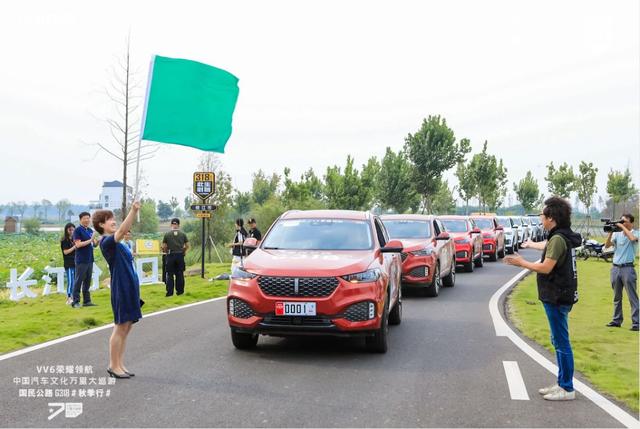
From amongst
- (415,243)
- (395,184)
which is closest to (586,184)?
(395,184)

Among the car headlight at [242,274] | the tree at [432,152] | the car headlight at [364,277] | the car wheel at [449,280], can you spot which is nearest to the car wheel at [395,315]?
the car headlight at [364,277]

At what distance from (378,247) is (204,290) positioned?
801cm

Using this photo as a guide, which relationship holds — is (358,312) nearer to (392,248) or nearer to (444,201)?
(392,248)

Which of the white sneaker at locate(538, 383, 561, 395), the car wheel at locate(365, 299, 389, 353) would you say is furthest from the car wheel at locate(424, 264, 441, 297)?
the white sneaker at locate(538, 383, 561, 395)

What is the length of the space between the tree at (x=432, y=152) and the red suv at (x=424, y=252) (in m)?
29.9

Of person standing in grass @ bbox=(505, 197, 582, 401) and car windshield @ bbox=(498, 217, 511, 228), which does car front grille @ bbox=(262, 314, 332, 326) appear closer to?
person standing in grass @ bbox=(505, 197, 582, 401)

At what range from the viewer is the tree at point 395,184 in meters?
49.3

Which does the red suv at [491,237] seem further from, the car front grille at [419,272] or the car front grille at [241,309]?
the car front grille at [241,309]

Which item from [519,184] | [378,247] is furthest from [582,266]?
[519,184]

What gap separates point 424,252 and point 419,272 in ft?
1.64

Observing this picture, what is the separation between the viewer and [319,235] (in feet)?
29.4

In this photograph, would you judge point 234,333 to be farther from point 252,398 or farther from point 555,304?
point 555,304

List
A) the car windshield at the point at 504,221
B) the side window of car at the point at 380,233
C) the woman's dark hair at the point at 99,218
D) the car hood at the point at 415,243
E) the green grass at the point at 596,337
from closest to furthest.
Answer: the woman's dark hair at the point at 99,218 → the green grass at the point at 596,337 → the side window of car at the point at 380,233 → the car hood at the point at 415,243 → the car windshield at the point at 504,221

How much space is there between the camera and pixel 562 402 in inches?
231
